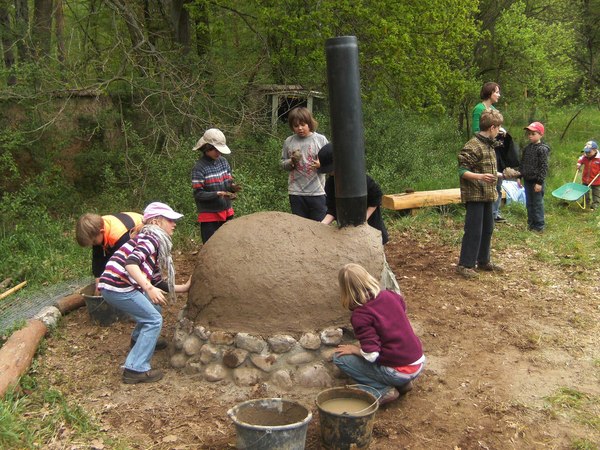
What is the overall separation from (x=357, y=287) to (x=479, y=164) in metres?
3.13

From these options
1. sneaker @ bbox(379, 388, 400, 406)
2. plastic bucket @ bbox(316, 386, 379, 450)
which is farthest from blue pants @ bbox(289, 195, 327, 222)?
plastic bucket @ bbox(316, 386, 379, 450)

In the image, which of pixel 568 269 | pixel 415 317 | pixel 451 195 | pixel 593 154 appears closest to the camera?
pixel 415 317

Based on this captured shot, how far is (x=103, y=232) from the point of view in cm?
496

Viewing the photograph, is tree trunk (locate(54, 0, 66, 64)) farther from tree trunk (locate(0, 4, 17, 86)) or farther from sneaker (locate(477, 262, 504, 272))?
sneaker (locate(477, 262, 504, 272))

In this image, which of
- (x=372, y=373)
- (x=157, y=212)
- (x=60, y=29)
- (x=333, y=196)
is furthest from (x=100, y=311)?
(x=60, y=29)

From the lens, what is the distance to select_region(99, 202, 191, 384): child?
4.37m

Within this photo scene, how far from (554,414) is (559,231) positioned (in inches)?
202

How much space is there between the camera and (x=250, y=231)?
15.3 feet

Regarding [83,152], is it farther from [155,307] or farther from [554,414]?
[554,414]

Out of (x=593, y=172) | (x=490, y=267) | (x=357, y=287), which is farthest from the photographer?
(x=593, y=172)

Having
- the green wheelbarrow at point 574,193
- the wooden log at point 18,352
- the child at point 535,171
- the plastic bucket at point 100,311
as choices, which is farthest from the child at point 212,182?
the green wheelbarrow at point 574,193

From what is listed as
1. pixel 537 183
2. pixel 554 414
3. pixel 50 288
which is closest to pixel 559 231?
pixel 537 183

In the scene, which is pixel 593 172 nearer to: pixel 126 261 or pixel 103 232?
pixel 103 232

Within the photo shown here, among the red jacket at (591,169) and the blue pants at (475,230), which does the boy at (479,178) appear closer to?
the blue pants at (475,230)
